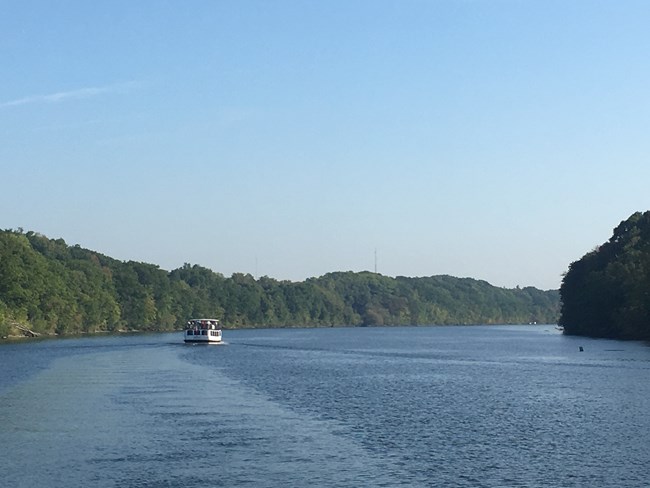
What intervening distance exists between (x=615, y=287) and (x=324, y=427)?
389 feet

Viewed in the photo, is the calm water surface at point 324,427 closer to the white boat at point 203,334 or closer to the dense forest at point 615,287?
the dense forest at point 615,287

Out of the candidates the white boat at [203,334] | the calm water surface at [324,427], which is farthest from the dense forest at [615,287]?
the white boat at [203,334]

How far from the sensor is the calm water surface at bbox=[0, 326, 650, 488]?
125ft

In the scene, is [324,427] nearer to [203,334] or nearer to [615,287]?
[203,334]

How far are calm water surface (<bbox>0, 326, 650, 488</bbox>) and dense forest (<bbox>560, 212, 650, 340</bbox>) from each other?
1943 inches

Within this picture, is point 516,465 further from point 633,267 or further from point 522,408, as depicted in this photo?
point 633,267

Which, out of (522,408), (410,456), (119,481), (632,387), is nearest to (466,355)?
(632,387)

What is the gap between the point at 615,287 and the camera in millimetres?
158000

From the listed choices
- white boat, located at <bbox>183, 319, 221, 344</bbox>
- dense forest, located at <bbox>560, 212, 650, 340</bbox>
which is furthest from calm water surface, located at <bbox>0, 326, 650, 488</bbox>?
white boat, located at <bbox>183, 319, 221, 344</bbox>

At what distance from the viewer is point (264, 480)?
36.8 metres

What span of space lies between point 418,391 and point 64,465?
37.6 m

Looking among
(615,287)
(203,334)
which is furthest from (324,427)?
(615,287)

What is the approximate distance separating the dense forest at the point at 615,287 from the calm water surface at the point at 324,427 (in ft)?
162

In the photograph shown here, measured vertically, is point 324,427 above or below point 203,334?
below
